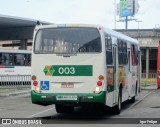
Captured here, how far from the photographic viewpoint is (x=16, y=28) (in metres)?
60.2

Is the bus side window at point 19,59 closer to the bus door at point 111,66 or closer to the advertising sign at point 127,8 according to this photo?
the bus door at point 111,66

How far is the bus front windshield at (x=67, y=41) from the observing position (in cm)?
1437

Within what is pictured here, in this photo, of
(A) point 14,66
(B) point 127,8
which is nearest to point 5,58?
(A) point 14,66

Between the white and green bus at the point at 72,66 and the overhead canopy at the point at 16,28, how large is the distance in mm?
36626

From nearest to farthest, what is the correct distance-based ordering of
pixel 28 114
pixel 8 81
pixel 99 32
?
pixel 99 32, pixel 28 114, pixel 8 81

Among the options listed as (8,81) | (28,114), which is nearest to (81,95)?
(28,114)

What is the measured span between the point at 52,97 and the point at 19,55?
93.2 ft

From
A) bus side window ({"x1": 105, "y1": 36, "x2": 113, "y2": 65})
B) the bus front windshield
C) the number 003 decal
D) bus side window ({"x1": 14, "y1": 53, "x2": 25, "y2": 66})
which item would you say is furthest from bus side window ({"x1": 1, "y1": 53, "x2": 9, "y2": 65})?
the number 003 decal

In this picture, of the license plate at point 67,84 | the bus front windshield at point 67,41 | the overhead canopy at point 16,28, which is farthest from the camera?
the overhead canopy at point 16,28

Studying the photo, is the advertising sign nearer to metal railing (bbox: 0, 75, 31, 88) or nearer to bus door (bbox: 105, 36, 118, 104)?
metal railing (bbox: 0, 75, 31, 88)

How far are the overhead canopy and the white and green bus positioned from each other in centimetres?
3663

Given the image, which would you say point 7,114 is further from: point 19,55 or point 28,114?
point 19,55

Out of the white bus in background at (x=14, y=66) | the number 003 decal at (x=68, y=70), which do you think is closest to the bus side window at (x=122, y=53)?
the number 003 decal at (x=68, y=70)

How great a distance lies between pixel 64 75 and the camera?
14.3 metres
